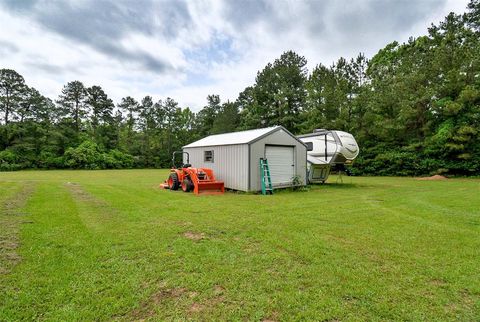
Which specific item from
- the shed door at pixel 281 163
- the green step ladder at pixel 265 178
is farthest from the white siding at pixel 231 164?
the shed door at pixel 281 163

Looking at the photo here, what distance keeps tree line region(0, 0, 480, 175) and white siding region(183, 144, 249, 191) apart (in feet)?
48.0

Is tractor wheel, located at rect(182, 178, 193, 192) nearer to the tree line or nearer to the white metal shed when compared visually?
the white metal shed

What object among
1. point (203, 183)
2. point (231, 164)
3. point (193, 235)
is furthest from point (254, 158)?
point (193, 235)

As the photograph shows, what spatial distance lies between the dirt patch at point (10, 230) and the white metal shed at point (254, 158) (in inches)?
271

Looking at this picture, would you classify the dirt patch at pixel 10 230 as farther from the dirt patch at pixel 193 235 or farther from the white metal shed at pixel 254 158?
the white metal shed at pixel 254 158

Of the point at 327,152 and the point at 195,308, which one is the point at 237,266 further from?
the point at 327,152

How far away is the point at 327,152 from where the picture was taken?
530 inches

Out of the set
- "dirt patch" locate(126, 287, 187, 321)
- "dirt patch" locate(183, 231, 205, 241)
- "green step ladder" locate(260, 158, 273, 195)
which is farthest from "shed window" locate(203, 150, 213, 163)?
"dirt patch" locate(126, 287, 187, 321)

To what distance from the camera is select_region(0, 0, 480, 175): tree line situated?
58.6 feet

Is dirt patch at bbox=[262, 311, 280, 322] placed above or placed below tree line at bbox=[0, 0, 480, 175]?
below

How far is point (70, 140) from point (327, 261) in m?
37.2

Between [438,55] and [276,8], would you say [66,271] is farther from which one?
[438,55]

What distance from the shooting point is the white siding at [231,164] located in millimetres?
10461

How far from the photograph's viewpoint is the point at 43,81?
3334cm
